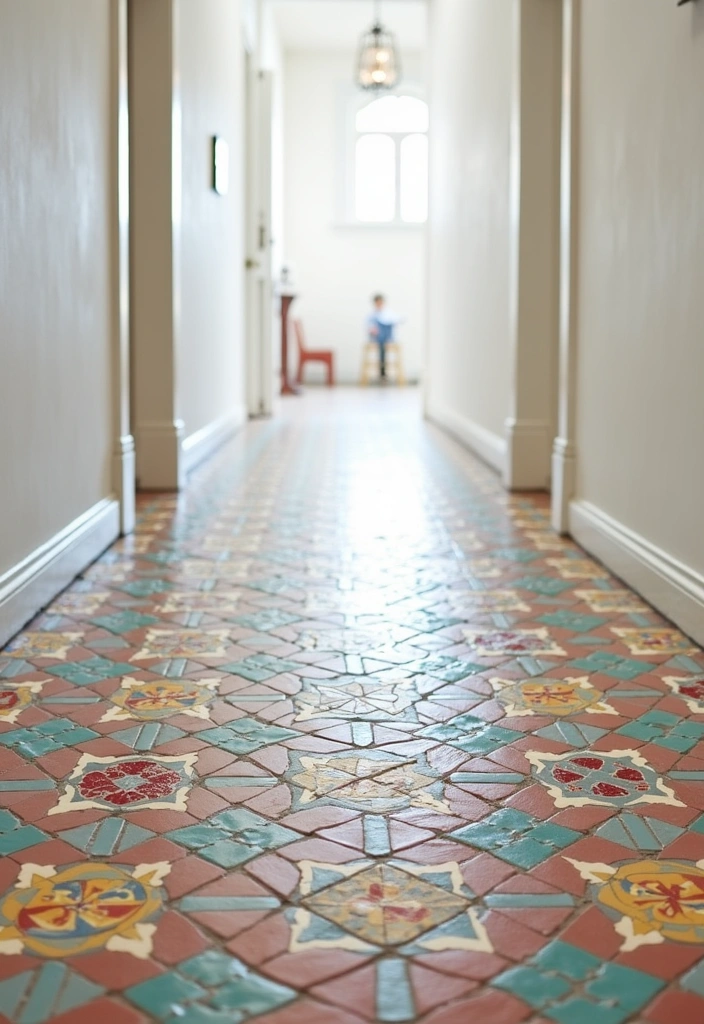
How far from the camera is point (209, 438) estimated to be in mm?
7738

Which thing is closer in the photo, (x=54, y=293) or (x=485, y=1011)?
(x=485, y=1011)

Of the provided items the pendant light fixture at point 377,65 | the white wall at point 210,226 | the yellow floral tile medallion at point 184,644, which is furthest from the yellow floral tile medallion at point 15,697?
the pendant light fixture at point 377,65

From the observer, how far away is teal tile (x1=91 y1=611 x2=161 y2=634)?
3.24 m

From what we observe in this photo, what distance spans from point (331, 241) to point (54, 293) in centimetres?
1460

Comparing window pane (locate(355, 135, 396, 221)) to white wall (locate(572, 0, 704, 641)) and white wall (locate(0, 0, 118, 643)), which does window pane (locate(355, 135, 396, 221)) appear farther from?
white wall (locate(0, 0, 118, 643))

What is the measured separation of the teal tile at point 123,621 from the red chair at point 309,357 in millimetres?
13682

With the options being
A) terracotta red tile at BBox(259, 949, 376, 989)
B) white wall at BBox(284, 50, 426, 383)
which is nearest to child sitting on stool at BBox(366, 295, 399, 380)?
white wall at BBox(284, 50, 426, 383)

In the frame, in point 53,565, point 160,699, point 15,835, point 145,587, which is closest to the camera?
point 15,835

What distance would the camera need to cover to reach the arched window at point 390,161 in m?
17.6

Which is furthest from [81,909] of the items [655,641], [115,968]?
[655,641]

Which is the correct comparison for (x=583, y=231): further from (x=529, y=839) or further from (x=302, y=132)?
(x=302, y=132)

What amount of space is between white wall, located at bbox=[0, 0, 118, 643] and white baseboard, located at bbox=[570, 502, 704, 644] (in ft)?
5.58

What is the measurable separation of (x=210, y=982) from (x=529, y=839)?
61cm

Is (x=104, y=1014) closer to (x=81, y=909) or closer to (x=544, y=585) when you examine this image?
(x=81, y=909)
